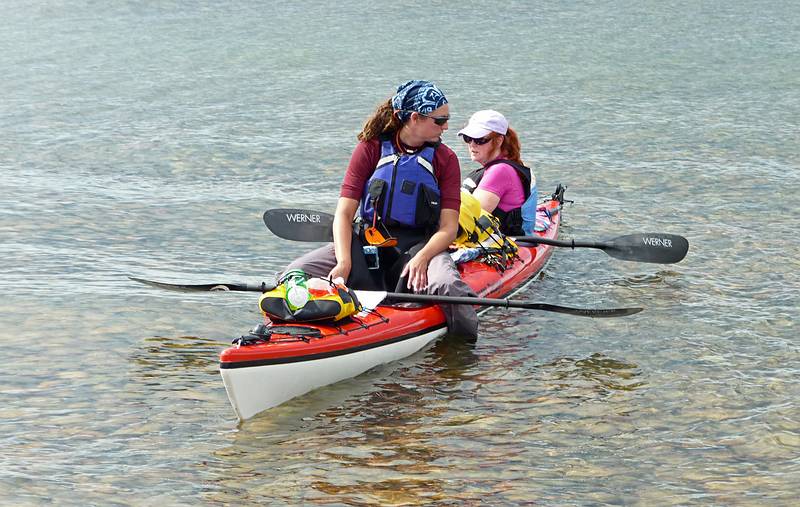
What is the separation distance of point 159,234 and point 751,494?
7.40 meters

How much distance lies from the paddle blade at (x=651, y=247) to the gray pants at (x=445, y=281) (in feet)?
9.11

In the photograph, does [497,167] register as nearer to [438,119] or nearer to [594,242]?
[594,242]

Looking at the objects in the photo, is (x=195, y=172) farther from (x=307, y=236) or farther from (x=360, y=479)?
(x=360, y=479)

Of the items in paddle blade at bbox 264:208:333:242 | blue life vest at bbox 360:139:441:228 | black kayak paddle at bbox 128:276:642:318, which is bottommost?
black kayak paddle at bbox 128:276:642:318

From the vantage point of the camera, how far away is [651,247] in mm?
9875

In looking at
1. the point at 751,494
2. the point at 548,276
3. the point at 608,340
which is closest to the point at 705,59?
the point at 548,276

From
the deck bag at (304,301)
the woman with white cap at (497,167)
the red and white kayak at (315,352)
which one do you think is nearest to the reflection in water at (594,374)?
the red and white kayak at (315,352)

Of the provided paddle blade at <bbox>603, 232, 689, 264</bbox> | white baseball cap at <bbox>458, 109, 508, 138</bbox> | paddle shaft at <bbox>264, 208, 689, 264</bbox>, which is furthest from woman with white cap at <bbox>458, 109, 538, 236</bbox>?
paddle blade at <bbox>603, 232, 689, 264</bbox>

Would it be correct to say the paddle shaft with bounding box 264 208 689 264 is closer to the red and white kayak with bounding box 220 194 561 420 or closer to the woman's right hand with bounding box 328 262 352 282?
the woman's right hand with bounding box 328 262 352 282

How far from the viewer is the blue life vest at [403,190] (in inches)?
297

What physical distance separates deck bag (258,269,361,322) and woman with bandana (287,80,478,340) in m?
0.65

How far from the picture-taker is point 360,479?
19.0 feet

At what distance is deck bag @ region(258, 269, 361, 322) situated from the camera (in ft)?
21.7

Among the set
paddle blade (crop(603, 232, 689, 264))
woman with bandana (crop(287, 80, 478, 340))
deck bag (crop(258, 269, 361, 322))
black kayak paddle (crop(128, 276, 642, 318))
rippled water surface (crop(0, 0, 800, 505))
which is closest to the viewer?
rippled water surface (crop(0, 0, 800, 505))
